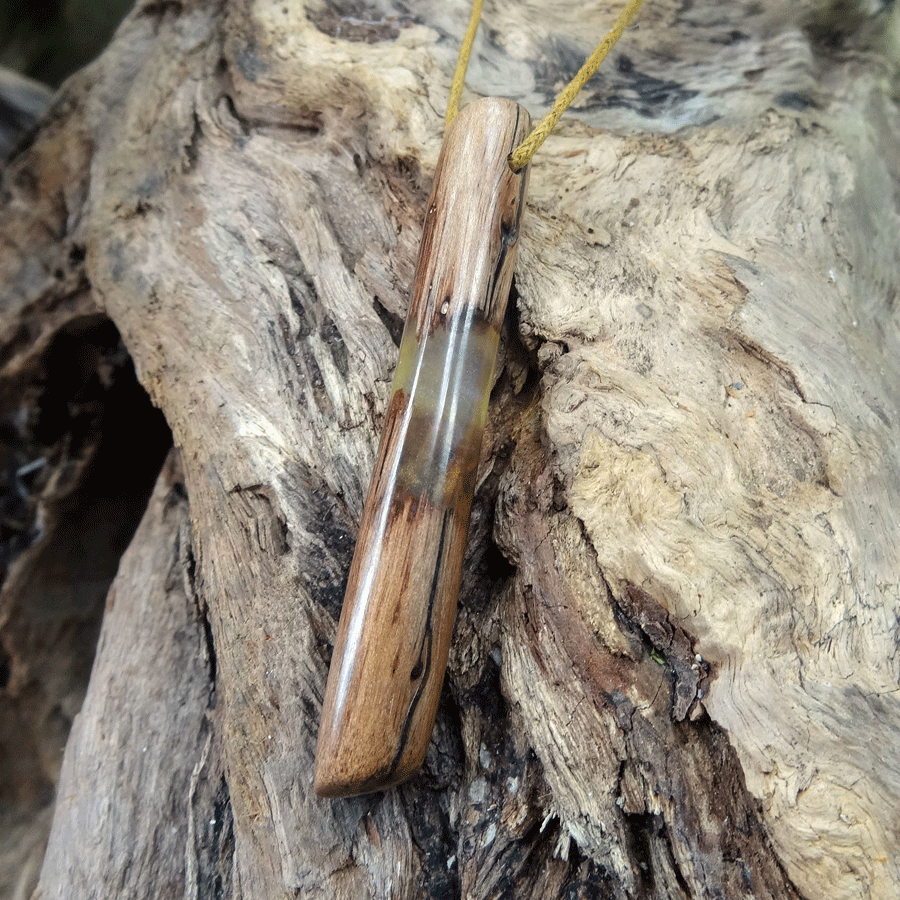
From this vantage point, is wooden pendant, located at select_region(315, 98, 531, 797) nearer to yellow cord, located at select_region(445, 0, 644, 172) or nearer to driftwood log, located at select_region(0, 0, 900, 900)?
yellow cord, located at select_region(445, 0, 644, 172)

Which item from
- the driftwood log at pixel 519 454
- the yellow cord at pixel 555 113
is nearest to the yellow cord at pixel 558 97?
the yellow cord at pixel 555 113

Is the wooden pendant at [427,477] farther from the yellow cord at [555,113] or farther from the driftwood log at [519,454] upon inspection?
the driftwood log at [519,454]

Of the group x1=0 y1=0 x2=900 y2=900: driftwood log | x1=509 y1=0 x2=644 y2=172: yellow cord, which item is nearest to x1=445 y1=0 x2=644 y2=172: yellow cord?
x1=509 y1=0 x2=644 y2=172: yellow cord

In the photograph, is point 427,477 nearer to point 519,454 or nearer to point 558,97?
point 519,454

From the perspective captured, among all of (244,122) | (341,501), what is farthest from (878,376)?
(244,122)

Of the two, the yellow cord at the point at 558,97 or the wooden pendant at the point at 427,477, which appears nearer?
the wooden pendant at the point at 427,477

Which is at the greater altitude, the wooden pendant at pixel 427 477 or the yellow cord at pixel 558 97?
the yellow cord at pixel 558 97
